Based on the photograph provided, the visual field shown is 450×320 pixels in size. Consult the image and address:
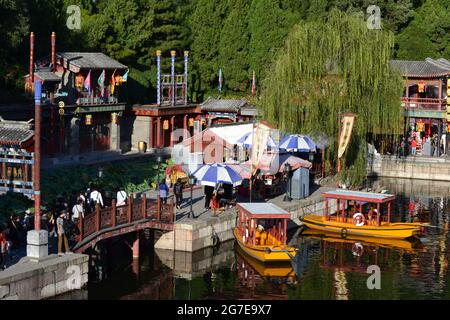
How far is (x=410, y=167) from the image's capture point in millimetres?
64875

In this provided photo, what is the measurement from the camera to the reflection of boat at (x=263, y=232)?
36.5 m

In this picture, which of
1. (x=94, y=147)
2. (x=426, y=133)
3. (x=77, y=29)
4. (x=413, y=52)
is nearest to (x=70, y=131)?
(x=94, y=147)

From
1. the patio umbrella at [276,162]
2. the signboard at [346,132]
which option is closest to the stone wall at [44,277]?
the patio umbrella at [276,162]

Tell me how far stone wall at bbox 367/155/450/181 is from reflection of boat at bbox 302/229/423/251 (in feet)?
70.1

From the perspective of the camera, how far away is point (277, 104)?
173 feet

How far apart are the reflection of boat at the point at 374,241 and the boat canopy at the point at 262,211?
514 cm

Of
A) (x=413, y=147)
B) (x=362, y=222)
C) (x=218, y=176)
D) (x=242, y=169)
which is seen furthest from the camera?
(x=413, y=147)

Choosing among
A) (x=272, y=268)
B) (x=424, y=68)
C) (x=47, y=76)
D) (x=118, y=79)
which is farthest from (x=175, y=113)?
(x=272, y=268)

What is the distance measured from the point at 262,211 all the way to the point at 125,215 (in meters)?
5.84

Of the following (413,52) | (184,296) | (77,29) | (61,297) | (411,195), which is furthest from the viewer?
(413,52)

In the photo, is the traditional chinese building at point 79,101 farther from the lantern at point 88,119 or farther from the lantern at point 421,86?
the lantern at point 421,86

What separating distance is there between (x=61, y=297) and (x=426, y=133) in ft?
149

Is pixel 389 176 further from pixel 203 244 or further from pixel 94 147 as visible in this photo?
pixel 203 244

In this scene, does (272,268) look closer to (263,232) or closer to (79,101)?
(263,232)
